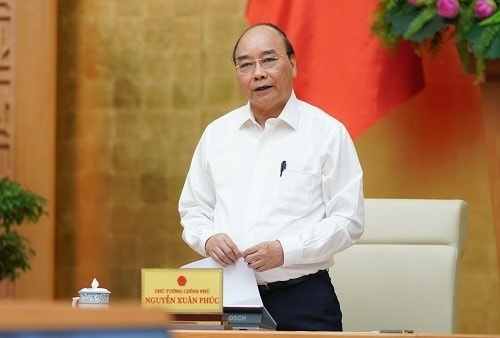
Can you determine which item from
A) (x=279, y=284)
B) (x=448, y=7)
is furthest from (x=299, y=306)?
(x=448, y=7)

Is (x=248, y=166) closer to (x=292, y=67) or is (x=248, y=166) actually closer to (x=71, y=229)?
(x=292, y=67)

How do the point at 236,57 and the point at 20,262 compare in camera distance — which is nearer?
the point at 236,57

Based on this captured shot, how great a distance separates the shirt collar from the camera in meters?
2.71

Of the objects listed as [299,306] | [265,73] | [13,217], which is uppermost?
[265,73]

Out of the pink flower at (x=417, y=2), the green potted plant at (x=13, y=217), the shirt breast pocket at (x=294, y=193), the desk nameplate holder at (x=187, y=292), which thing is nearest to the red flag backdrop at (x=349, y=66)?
the pink flower at (x=417, y=2)

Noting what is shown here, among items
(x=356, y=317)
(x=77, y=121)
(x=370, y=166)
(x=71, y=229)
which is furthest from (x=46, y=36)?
(x=356, y=317)

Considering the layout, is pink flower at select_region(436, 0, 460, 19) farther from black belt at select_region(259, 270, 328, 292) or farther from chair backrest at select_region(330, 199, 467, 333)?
black belt at select_region(259, 270, 328, 292)

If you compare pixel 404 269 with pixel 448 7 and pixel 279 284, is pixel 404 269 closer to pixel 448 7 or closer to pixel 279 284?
pixel 279 284

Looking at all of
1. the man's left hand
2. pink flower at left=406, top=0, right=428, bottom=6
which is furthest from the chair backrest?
pink flower at left=406, top=0, right=428, bottom=6

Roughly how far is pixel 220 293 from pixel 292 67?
0.92 metres

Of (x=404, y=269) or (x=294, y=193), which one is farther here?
(x=404, y=269)

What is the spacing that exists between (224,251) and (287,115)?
47 cm

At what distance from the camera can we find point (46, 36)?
4.52 metres

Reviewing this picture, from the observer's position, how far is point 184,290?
2115mm
